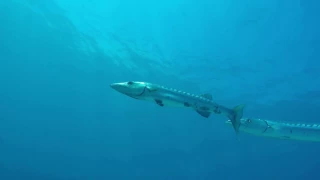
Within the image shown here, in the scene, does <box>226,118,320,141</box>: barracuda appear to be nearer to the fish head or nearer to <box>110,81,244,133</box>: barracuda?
<box>110,81,244,133</box>: barracuda

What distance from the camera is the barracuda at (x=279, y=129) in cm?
825

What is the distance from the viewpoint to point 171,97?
20.4 ft

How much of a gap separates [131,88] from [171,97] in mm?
940

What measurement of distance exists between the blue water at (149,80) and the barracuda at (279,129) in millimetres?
11378

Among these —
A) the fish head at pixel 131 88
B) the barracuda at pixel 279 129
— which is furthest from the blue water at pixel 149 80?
the fish head at pixel 131 88

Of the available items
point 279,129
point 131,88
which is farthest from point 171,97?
point 279,129

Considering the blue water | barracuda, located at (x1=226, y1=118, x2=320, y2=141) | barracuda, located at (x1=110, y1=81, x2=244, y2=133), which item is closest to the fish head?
barracuda, located at (x1=110, y1=81, x2=244, y2=133)

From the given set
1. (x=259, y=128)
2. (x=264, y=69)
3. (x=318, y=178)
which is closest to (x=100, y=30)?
(x=264, y=69)

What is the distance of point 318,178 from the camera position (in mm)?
57250

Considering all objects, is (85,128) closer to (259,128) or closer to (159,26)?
(159,26)

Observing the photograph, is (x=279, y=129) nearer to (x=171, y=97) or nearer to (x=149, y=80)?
(x=171, y=97)

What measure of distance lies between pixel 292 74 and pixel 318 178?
4153cm

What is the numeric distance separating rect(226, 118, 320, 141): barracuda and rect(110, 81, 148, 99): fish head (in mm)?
3456

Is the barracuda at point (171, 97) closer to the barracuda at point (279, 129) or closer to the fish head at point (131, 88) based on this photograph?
the fish head at point (131, 88)
